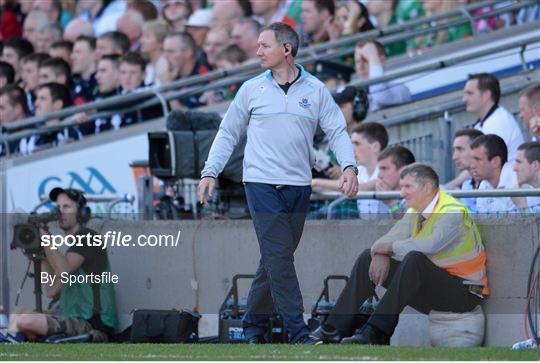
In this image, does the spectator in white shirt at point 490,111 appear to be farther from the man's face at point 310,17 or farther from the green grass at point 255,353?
the man's face at point 310,17

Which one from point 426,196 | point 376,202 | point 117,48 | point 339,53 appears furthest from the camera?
point 117,48

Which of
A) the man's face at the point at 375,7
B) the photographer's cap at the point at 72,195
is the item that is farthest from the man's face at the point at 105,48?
the photographer's cap at the point at 72,195

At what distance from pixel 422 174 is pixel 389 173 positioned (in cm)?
147

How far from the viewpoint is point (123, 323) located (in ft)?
40.5

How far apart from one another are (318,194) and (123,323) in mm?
1886

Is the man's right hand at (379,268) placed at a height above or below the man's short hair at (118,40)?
below

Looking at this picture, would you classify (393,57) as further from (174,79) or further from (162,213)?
(162,213)

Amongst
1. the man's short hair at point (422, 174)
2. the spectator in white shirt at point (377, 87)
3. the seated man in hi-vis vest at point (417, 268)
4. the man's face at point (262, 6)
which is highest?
the man's face at point (262, 6)

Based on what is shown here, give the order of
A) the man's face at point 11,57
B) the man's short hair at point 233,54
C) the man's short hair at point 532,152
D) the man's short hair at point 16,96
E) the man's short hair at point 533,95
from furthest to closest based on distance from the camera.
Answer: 1. the man's face at point 11,57
2. the man's short hair at point 16,96
3. the man's short hair at point 233,54
4. the man's short hair at point 533,95
5. the man's short hair at point 532,152

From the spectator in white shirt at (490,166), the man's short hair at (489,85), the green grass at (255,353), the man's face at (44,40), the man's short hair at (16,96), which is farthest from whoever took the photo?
the man's face at (44,40)

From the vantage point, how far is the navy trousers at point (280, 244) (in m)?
9.86

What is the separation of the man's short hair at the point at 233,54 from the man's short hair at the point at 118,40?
6.57 ft

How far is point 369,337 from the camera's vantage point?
10.2 m

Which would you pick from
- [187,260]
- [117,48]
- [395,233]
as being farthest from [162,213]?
[117,48]
